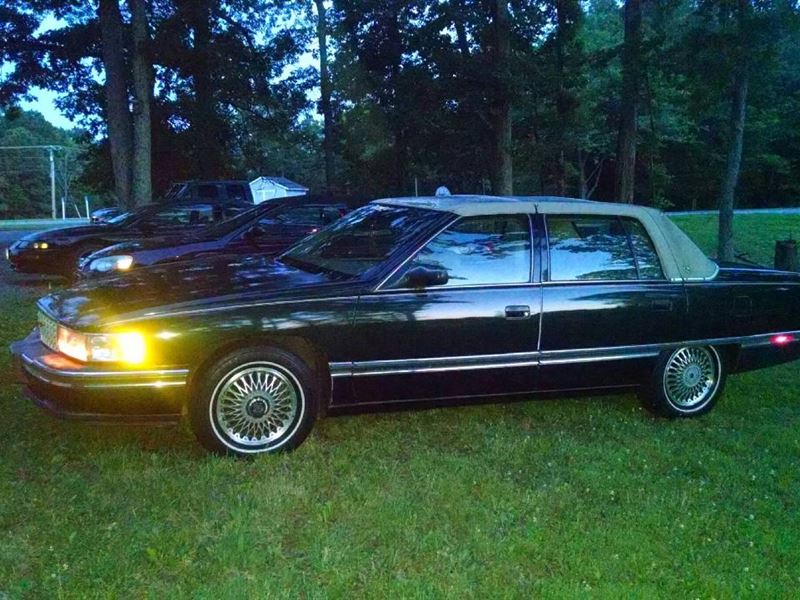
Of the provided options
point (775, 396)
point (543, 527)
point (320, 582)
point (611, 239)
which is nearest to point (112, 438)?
point (320, 582)

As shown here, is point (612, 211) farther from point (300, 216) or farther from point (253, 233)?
point (300, 216)

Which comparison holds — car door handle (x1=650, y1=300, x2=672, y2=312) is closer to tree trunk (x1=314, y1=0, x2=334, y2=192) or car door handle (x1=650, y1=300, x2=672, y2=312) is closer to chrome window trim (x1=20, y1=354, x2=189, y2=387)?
chrome window trim (x1=20, y1=354, x2=189, y2=387)

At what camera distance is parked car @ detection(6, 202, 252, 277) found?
466 inches

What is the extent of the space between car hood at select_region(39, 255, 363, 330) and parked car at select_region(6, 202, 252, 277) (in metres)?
6.76

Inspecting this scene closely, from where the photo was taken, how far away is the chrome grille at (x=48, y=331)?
4.45 meters

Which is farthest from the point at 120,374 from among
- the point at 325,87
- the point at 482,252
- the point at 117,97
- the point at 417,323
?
the point at 325,87

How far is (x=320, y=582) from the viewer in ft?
10.1

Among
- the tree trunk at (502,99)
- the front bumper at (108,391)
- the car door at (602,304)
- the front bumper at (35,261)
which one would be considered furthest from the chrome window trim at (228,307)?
the tree trunk at (502,99)

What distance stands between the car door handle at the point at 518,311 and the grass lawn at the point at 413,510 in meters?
0.76

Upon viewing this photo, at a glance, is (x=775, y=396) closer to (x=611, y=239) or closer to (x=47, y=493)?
(x=611, y=239)

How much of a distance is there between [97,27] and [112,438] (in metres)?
23.7

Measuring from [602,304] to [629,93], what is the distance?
13.5 meters

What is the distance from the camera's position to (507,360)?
4.81 meters

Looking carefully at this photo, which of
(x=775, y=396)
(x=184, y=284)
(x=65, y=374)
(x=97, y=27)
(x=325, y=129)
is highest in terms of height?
(x=97, y=27)
